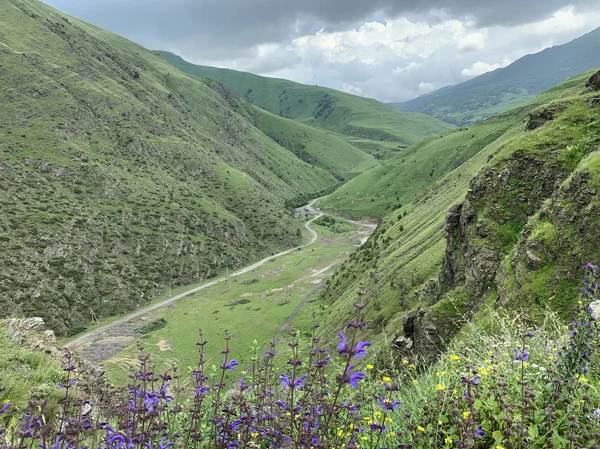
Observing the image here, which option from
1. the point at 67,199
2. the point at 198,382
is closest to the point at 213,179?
the point at 67,199

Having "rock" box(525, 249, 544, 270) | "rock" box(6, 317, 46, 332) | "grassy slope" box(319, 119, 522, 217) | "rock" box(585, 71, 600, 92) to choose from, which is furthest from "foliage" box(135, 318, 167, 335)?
"grassy slope" box(319, 119, 522, 217)

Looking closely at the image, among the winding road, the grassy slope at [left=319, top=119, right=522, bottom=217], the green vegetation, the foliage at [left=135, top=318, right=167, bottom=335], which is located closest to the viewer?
the green vegetation

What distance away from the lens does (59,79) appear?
150 metres

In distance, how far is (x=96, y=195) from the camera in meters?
114

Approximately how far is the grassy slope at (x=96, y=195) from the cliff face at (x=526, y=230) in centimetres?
8734

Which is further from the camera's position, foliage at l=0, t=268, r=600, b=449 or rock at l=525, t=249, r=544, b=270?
rock at l=525, t=249, r=544, b=270

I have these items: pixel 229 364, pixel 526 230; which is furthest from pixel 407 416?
pixel 526 230

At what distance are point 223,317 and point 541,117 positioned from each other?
71.3 meters

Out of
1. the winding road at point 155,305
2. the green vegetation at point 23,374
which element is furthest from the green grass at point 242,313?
the green vegetation at point 23,374

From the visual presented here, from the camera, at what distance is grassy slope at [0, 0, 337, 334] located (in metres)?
87.7

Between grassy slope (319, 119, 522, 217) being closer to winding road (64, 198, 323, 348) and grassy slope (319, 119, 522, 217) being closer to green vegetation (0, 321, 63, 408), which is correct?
winding road (64, 198, 323, 348)

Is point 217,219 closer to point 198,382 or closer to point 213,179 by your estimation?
point 213,179

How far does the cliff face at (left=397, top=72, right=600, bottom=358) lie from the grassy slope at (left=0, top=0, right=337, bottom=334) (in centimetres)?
8734

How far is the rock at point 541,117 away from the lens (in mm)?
28758
